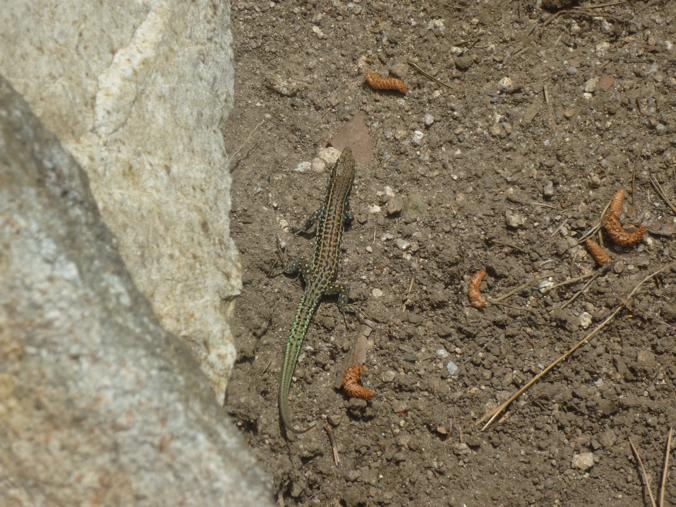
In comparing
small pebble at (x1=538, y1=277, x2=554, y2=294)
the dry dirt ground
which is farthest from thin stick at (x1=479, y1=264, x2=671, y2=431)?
small pebble at (x1=538, y1=277, x2=554, y2=294)

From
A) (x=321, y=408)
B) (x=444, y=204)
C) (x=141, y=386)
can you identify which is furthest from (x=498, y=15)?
(x=141, y=386)

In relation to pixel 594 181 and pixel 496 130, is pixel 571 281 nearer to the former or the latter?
pixel 594 181

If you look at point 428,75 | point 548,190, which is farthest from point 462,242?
point 428,75

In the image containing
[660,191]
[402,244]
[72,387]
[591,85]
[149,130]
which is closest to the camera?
[72,387]

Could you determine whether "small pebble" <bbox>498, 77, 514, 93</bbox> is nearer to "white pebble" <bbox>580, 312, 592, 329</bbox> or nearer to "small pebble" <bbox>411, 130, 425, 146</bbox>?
"small pebble" <bbox>411, 130, 425, 146</bbox>

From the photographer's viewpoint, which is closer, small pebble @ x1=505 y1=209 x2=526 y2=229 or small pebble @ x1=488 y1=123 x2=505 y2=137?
small pebble @ x1=505 y1=209 x2=526 y2=229

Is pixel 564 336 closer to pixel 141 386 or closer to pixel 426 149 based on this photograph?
pixel 426 149

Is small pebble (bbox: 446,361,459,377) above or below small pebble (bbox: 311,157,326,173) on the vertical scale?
below
